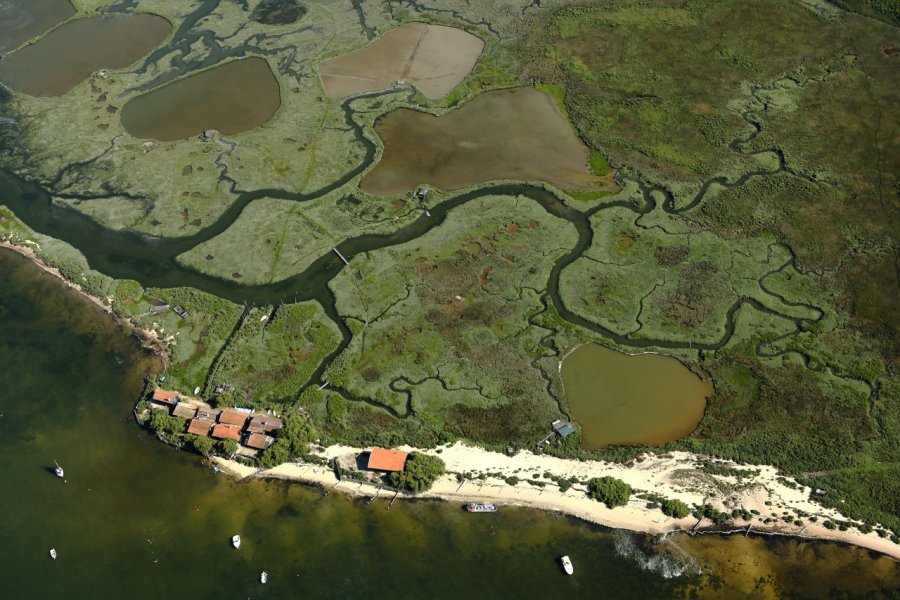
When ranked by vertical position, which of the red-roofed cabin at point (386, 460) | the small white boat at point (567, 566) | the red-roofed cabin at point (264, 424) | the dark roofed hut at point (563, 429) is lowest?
the small white boat at point (567, 566)

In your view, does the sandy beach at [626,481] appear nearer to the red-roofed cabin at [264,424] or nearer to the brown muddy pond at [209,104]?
the red-roofed cabin at [264,424]

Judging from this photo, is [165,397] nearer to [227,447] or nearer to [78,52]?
[227,447]

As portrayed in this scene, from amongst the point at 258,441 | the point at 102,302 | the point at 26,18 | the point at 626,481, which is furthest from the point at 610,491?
the point at 26,18

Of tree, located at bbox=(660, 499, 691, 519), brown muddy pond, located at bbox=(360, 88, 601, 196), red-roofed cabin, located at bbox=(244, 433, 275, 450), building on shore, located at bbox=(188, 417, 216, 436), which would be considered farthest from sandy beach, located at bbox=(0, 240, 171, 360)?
tree, located at bbox=(660, 499, 691, 519)

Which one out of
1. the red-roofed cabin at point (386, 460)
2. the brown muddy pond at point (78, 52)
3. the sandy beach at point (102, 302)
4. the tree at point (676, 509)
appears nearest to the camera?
the tree at point (676, 509)

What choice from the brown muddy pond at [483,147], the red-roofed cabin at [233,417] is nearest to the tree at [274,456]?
the red-roofed cabin at [233,417]
